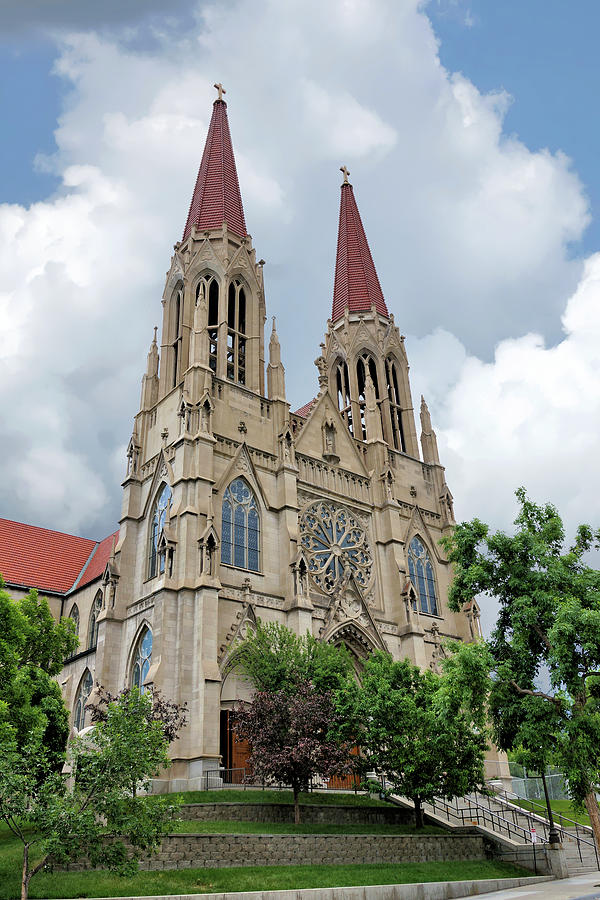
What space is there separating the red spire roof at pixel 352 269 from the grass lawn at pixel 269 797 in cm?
3301

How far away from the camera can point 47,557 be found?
150 ft

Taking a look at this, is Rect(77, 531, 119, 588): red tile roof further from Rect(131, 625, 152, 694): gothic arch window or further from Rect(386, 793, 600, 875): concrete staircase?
Rect(386, 793, 600, 875): concrete staircase

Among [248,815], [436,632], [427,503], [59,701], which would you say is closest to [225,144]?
[427,503]

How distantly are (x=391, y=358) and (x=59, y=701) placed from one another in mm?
31764

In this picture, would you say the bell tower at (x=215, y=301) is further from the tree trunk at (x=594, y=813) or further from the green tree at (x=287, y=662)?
the tree trunk at (x=594, y=813)

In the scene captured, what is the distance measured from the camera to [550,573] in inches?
864

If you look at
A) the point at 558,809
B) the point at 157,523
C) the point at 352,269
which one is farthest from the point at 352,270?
the point at 558,809

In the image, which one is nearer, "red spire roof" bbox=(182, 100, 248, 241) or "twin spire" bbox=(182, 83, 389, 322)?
"red spire roof" bbox=(182, 100, 248, 241)

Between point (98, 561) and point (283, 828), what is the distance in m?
25.2

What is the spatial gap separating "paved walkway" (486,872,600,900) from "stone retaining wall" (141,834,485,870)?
A: 2753 mm

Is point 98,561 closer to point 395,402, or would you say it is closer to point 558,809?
point 395,402

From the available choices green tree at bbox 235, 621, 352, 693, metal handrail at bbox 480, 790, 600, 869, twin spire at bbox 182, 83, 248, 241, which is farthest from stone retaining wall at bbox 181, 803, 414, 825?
twin spire at bbox 182, 83, 248, 241

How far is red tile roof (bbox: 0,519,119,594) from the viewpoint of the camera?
43125 mm

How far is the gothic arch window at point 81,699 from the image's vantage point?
3522 centimetres
